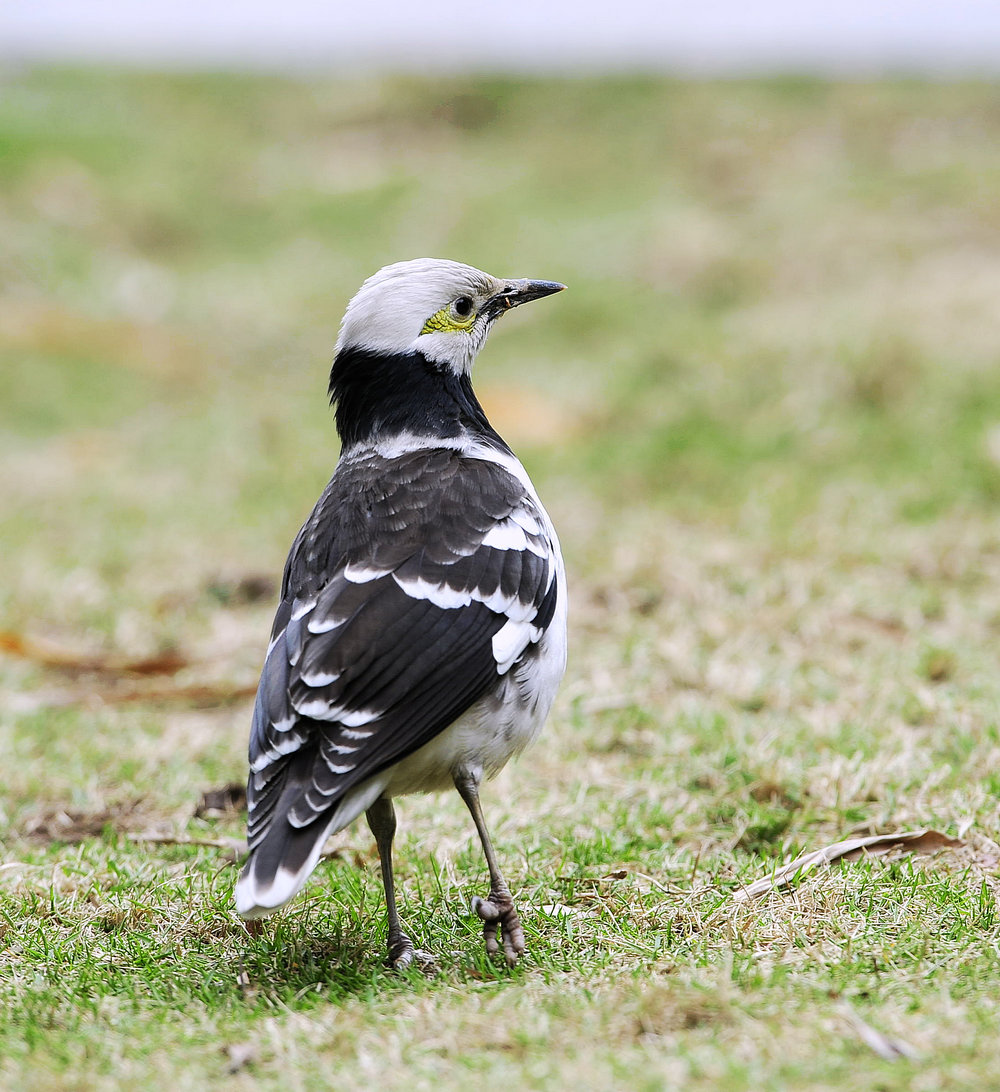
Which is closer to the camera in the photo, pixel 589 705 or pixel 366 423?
pixel 366 423

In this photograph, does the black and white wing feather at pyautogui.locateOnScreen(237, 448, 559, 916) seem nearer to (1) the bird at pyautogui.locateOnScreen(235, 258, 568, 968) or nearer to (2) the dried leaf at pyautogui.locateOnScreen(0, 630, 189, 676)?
(1) the bird at pyautogui.locateOnScreen(235, 258, 568, 968)

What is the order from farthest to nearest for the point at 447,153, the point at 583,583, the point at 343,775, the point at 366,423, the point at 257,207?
1. the point at 447,153
2. the point at 257,207
3. the point at 583,583
4. the point at 366,423
5. the point at 343,775

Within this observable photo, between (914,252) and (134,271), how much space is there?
956 cm

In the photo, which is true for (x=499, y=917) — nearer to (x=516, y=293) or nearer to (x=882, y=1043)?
(x=882, y=1043)

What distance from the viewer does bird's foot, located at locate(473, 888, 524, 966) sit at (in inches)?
123

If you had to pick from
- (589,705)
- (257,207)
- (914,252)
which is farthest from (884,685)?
(257,207)

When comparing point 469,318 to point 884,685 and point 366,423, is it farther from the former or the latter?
point 884,685

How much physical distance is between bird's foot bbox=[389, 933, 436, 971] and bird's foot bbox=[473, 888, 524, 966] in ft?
0.48

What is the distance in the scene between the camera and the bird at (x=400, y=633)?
2982mm

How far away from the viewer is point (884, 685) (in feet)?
16.8

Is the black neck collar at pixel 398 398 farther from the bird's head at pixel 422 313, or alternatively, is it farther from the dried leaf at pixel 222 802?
the dried leaf at pixel 222 802

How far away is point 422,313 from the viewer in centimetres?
398

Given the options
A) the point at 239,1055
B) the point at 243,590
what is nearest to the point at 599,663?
the point at 243,590

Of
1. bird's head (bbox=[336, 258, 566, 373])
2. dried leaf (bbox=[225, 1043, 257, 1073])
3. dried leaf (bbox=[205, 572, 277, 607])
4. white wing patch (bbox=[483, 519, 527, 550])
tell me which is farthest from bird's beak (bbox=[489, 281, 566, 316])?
dried leaf (bbox=[205, 572, 277, 607])
